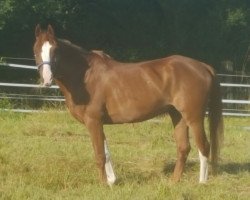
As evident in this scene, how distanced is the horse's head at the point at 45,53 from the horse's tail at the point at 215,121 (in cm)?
199

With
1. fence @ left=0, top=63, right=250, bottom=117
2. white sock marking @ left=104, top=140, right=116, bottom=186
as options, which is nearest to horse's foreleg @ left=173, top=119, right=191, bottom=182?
white sock marking @ left=104, top=140, right=116, bottom=186

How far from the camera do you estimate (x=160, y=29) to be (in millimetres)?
19688

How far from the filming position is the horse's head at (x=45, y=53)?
6297 mm

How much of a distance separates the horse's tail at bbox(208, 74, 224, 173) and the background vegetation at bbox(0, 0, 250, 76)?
11846mm

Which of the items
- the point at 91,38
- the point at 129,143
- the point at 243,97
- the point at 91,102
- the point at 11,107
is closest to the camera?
the point at 91,102

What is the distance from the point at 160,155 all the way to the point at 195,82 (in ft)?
5.59

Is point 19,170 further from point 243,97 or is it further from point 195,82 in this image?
point 243,97

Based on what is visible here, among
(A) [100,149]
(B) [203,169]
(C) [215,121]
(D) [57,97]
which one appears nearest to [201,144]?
(B) [203,169]

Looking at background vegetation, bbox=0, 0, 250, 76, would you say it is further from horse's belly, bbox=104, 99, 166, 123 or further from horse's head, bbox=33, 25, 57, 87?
horse's head, bbox=33, 25, 57, 87

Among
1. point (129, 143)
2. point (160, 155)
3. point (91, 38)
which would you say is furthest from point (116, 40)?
point (160, 155)

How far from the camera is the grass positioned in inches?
233

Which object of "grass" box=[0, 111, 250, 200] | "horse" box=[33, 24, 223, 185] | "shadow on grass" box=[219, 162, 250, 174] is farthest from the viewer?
"shadow on grass" box=[219, 162, 250, 174]

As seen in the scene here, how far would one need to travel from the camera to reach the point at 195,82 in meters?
6.78

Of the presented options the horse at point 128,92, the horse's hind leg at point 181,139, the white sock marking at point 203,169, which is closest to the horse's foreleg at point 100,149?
the horse at point 128,92
